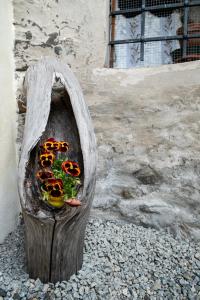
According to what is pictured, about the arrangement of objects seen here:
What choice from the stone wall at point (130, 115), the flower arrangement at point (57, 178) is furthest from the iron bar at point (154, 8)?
the flower arrangement at point (57, 178)

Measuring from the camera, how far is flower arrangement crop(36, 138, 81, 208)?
38.1 inches

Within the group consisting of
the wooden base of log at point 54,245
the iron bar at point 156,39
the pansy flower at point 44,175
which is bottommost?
the wooden base of log at point 54,245

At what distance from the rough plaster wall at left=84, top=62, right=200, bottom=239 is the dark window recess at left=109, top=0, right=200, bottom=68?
202 millimetres

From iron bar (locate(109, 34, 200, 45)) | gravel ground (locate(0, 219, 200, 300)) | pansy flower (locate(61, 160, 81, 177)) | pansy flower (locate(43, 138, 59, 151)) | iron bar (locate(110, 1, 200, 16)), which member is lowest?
gravel ground (locate(0, 219, 200, 300))

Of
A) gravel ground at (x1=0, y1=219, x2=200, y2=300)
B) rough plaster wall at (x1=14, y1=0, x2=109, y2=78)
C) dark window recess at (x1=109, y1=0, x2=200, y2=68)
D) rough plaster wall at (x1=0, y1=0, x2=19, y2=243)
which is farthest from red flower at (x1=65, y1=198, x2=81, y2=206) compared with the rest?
dark window recess at (x1=109, y1=0, x2=200, y2=68)

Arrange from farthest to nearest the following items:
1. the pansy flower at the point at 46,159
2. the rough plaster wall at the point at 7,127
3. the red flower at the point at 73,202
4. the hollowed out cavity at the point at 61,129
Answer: the rough plaster wall at the point at 7,127
the hollowed out cavity at the point at 61,129
the pansy flower at the point at 46,159
the red flower at the point at 73,202

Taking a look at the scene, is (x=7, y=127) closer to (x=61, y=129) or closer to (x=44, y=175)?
(x=61, y=129)

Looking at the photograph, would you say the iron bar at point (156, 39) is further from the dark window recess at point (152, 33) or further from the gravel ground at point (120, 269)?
the gravel ground at point (120, 269)

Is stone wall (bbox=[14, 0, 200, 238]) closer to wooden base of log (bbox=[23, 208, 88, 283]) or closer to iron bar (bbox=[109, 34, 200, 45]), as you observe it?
iron bar (bbox=[109, 34, 200, 45])

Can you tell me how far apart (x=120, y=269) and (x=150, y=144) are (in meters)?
0.65

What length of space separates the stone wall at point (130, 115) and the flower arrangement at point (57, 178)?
1.84 feet

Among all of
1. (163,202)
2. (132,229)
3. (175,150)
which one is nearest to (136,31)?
(175,150)

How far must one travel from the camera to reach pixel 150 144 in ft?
5.02

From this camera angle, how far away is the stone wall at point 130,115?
1.47m
